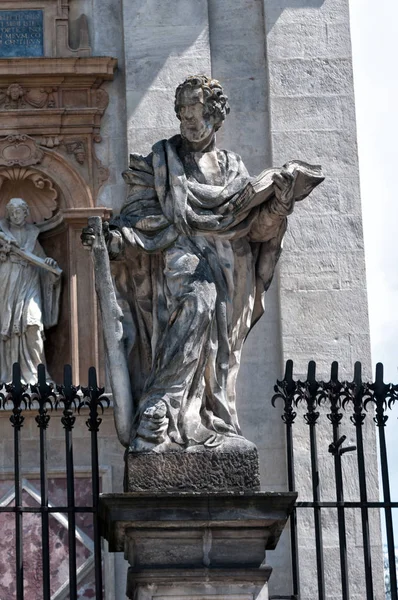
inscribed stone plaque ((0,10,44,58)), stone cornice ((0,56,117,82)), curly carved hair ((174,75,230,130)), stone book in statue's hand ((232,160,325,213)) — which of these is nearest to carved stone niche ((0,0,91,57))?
inscribed stone plaque ((0,10,44,58))

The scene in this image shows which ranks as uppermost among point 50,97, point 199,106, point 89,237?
point 50,97

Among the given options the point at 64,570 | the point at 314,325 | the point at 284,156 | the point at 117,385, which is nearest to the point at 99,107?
the point at 284,156

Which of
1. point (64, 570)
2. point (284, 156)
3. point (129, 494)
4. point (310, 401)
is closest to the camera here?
point (129, 494)

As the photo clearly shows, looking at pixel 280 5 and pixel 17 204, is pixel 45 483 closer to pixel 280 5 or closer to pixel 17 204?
pixel 17 204

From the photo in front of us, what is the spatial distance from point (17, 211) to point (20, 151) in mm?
519

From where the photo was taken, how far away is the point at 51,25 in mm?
15906

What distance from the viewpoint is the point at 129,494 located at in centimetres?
1020

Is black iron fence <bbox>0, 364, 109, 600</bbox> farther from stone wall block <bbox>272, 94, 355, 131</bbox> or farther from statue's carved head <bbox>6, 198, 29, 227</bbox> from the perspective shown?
stone wall block <bbox>272, 94, 355, 131</bbox>

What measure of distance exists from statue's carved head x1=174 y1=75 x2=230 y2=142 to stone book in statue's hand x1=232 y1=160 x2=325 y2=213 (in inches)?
21.0

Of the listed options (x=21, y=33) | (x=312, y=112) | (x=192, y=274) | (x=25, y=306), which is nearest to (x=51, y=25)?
(x=21, y=33)

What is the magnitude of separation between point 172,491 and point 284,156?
5.58m

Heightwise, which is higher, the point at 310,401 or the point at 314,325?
the point at 314,325

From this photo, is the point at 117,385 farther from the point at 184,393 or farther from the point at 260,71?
the point at 260,71

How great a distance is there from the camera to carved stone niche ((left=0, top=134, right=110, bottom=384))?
15.2 metres
